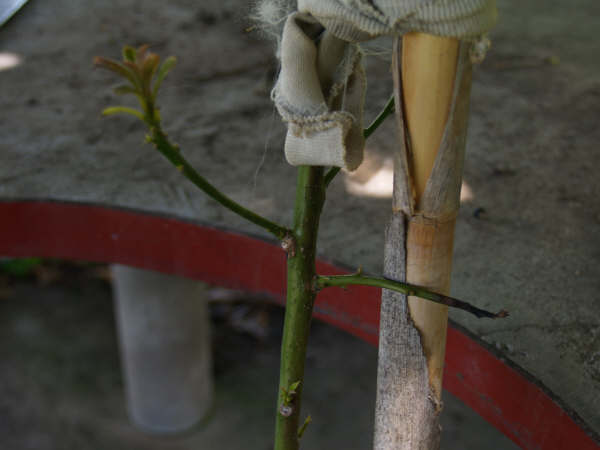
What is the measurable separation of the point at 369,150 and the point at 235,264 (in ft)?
1.77

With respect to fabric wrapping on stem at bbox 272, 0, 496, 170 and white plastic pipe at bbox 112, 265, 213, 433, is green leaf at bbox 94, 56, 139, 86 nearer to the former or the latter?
fabric wrapping on stem at bbox 272, 0, 496, 170

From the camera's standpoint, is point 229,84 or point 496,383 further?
point 229,84

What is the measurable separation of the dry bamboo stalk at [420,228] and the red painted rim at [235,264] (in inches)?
11.4

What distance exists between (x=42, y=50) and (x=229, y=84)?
0.73 metres

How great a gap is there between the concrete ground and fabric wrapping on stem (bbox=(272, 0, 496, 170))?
7.24 ft

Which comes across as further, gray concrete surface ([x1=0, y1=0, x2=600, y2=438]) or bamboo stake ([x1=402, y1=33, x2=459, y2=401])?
gray concrete surface ([x1=0, y1=0, x2=600, y2=438])

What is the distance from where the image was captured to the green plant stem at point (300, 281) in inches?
33.3

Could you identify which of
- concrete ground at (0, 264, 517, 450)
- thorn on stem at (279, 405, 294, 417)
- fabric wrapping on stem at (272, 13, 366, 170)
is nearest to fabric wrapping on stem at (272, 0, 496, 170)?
fabric wrapping on stem at (272, 13, 366, 170)

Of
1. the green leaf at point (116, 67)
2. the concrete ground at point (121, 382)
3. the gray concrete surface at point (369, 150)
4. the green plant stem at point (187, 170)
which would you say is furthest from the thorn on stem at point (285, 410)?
the concrete ground at point (121, 382)

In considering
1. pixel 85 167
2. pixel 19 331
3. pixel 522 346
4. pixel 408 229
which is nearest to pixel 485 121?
pixel 522 346

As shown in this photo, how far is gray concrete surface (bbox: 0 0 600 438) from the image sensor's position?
133 centimetres

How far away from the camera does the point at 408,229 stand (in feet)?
2.68

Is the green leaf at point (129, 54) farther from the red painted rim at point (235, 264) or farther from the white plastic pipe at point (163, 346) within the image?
the white plastic pipe at point (163, 346)

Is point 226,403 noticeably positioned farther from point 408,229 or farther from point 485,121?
point 408,229
